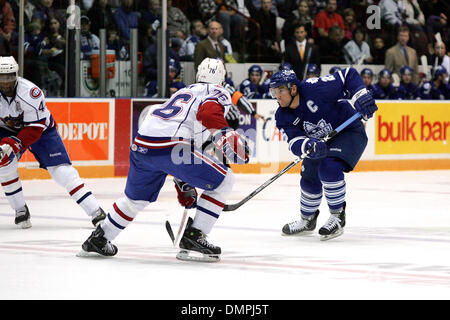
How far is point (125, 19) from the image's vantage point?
12039 mm

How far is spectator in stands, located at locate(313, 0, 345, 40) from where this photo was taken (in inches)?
587

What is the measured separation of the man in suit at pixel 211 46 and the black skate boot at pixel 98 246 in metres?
7.00

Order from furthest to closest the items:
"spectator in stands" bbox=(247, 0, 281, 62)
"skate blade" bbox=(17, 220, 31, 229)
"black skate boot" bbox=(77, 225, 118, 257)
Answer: "spectator in stands" bbox=(247, 0, 281, 62), "skate blade" bbox=(17, 220, 31, 229), "black skate boot" bbox=(77, 225, 118, 257)

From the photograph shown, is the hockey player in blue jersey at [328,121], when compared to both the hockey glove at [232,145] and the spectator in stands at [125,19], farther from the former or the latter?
the spectator in stands at [125,19]

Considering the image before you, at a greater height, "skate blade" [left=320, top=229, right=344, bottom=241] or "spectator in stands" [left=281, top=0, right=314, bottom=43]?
"spectator in stands" [left=281, top=0, right=314, bottom=43]

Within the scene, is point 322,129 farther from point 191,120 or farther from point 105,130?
point 105,130

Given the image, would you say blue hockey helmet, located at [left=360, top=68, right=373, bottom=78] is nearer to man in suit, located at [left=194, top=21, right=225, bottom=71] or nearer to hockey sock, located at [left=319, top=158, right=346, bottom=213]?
man in suit, located at [left=194, top=21, right=225, bottom=71]

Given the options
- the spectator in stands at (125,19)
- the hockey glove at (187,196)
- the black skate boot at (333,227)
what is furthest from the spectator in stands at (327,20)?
the hockey glove at (187,196)

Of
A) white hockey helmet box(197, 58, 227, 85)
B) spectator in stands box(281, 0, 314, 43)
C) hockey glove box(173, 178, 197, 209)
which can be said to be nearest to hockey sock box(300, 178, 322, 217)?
hockey glove box(173, 178, 197, 209)

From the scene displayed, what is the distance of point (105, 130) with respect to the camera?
11984 millimetres

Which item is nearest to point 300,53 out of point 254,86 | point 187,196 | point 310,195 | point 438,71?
point 254,86

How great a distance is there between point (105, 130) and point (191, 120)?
20.5 ft

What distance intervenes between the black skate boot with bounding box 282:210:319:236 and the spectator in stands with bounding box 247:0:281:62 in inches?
265

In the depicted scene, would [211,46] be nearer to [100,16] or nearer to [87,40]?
[100,16]
